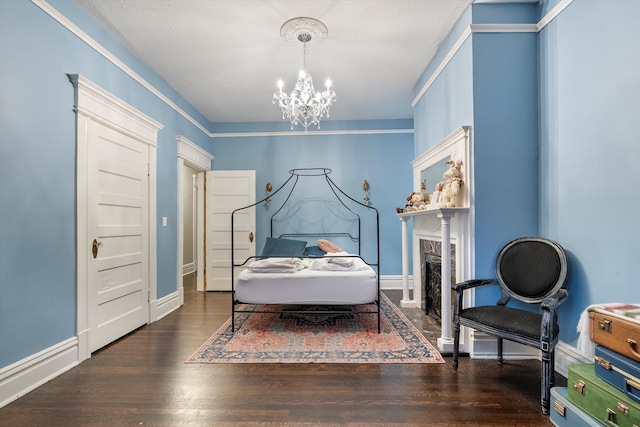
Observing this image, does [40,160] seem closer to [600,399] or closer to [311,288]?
[311,288]

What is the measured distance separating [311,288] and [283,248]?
1.58 metres

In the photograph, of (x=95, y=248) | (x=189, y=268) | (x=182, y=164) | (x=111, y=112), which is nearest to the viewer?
(x=95, y=248)

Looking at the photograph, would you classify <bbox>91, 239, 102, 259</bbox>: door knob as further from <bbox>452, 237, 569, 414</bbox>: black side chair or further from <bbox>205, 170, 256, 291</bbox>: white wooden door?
<bbox>452, 237, 569, 414</bbox>: black side chair

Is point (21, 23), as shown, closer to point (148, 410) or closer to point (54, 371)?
point (54, 371)

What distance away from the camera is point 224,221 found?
5082mm

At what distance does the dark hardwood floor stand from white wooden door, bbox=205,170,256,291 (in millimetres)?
2456

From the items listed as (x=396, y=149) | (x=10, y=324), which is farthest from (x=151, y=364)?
(x=396, y=149)

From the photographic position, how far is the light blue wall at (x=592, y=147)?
5.75ft

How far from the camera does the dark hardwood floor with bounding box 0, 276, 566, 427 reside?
174 cm

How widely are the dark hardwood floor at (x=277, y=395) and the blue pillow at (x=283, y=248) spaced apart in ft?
6.67

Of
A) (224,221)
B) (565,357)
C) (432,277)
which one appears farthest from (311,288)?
(224,221)

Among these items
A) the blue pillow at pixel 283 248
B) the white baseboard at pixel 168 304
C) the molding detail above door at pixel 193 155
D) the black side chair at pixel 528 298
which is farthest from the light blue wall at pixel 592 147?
the molding detail above door at pixel 193 155

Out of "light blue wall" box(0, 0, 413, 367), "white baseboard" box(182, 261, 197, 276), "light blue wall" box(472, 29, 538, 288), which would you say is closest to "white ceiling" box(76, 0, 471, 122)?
"light blue wall" box(0, 0, 413, 367)

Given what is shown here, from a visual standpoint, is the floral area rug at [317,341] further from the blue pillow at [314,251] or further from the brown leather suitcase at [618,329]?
the blue pillow at [314,251]
